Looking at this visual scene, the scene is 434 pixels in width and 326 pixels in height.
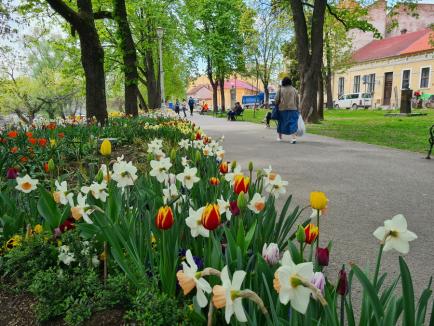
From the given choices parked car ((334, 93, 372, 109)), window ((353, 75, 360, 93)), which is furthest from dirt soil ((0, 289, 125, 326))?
window ((353, 75, 360, 93))

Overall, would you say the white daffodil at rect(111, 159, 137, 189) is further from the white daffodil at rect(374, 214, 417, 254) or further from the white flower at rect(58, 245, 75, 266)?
the white daffodil at rect(374, 214, 417, 254)

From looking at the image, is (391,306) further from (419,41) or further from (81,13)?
(419,41)

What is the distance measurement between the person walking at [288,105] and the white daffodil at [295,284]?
9879 mm

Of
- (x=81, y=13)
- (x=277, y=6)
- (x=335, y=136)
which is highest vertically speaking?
(x=277, y=6)

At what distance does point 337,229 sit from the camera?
360 centimetres

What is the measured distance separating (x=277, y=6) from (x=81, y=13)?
36.6 feet

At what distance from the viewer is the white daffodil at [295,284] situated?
96cm

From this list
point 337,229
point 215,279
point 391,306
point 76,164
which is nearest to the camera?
point 391,306

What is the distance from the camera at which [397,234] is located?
1.25 m

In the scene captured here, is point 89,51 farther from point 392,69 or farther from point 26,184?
point 392,69

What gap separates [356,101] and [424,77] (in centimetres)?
775

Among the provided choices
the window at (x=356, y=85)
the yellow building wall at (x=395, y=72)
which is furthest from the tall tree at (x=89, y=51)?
the window at (x=356, y=85)

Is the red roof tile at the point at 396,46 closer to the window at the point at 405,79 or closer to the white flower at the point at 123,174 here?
the window at the point at 405,79

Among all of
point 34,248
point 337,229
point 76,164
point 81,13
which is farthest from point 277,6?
point 34,248
